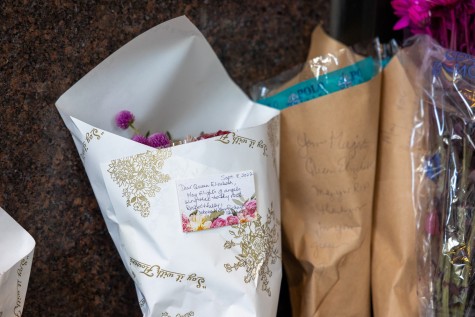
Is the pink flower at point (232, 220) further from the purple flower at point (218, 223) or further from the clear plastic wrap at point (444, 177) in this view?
the clear plastic wrap at point (444, 177)

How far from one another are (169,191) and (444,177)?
0.45 metres

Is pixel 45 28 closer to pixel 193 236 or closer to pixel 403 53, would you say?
pixel 193 236

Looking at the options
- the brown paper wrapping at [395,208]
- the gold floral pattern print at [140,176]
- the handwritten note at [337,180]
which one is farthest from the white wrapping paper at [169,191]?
the brown paper wrapping at [395,208]

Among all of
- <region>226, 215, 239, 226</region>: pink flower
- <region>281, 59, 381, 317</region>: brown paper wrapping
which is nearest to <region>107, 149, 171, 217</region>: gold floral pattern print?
<region>226, 215, 239, 226</region>: pink flower

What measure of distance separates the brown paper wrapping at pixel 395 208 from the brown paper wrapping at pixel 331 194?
0.03m

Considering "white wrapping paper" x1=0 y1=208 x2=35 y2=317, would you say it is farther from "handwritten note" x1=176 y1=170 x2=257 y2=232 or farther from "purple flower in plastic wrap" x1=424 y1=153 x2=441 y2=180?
"purple flower in plastic wrap" x1=424 y1=153 x2=441 y2=180

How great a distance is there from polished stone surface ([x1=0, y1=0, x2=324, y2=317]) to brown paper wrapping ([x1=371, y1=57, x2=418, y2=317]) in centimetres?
28

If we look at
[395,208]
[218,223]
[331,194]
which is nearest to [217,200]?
[218,223]

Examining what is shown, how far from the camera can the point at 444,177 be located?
93cm

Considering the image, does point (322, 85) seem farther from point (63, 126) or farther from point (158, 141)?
point (63, 126)

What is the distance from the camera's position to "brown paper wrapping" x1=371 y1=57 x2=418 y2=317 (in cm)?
98

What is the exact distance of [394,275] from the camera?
988 mm

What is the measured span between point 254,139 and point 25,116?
335 mm

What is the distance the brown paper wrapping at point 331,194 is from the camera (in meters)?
0.95
